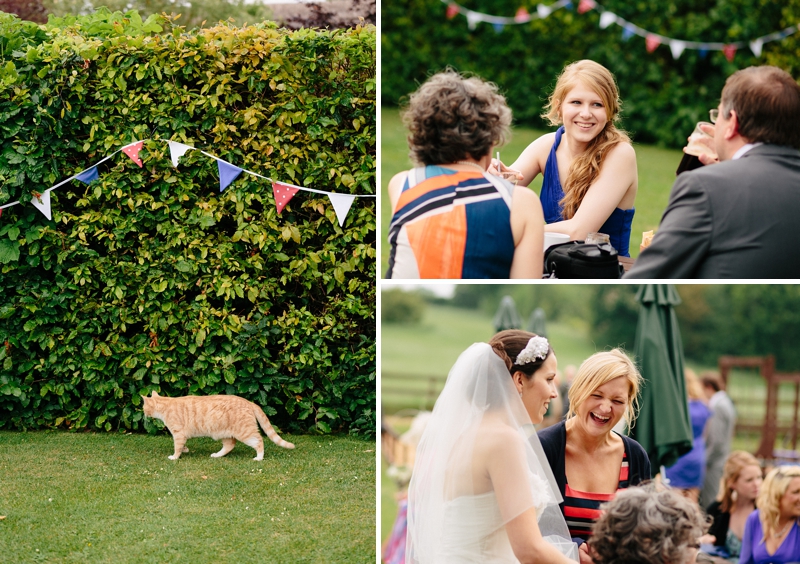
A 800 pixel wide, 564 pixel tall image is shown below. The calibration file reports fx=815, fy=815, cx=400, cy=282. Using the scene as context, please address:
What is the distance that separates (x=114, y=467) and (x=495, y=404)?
314cm

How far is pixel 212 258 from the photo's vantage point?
5828 mm

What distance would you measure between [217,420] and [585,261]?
3128 millimetres

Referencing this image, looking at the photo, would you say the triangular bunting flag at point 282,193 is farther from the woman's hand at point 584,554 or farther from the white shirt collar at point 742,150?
the white shirt collar at point 742,150

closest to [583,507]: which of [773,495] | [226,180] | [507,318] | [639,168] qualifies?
[773,495]

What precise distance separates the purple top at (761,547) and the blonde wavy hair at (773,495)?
2.3 inches

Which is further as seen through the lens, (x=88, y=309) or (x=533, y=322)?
(x=533, y=322)

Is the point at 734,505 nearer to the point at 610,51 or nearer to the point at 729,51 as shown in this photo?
the point at 729,51

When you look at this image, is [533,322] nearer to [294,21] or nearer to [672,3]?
[294,21]

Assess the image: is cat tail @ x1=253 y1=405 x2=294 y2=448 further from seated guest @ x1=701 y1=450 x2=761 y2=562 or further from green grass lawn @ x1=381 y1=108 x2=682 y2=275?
seated guest @ x1=701 y1=450 x2=761 y2=562

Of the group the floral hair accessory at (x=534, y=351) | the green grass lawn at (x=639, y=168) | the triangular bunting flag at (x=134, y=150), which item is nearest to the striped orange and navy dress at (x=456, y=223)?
the floral hair accessory at (x=534, y=351)

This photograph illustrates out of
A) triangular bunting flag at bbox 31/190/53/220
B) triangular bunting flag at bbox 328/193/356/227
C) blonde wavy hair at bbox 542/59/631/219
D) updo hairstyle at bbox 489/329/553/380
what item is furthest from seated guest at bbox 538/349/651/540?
triangular bunting flag at bbox 31/190/53/220

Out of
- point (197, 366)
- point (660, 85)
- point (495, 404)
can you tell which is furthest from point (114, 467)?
point (660, 85)

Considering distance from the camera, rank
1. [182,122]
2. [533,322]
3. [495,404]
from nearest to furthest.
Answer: [495,404] < [182,122] < [533,322]

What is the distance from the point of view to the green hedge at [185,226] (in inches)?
222
